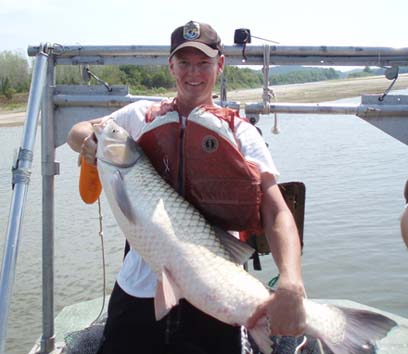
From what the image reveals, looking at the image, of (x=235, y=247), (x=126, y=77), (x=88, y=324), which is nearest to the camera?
(x=235, y=247)

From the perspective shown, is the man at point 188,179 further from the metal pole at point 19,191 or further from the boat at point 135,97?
the boat at point 135,97

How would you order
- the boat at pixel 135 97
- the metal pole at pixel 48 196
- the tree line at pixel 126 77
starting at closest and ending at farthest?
the boat at pixel 135 97, the metal pole at pixel 48 196, the tree line at pixel 126 77

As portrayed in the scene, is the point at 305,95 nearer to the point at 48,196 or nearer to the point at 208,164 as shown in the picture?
the point at 48,196

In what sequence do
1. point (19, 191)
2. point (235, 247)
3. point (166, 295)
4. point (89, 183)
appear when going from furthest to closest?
1. point (89, 183)
2. point (19, 191)
3. point (235, 247)
4. point (166, 295)

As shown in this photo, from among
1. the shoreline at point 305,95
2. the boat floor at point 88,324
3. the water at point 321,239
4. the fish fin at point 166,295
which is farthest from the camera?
the shoreline at point 305,95

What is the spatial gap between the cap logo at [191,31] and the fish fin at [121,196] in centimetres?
87

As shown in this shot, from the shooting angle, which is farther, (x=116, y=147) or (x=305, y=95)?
(x=305, y=95)

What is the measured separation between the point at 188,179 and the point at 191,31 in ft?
2.81

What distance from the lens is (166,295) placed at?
2.78 m

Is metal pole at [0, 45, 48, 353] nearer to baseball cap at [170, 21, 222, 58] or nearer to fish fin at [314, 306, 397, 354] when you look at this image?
baseball cap at [170, 21, 222, 58]

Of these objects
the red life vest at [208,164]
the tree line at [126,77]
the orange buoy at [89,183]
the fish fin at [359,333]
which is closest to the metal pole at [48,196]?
the orange buoy at [89,183]

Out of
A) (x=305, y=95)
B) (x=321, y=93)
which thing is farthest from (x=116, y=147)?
(x=321, y=93)

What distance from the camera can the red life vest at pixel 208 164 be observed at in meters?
3.05

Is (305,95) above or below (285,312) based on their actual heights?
below
